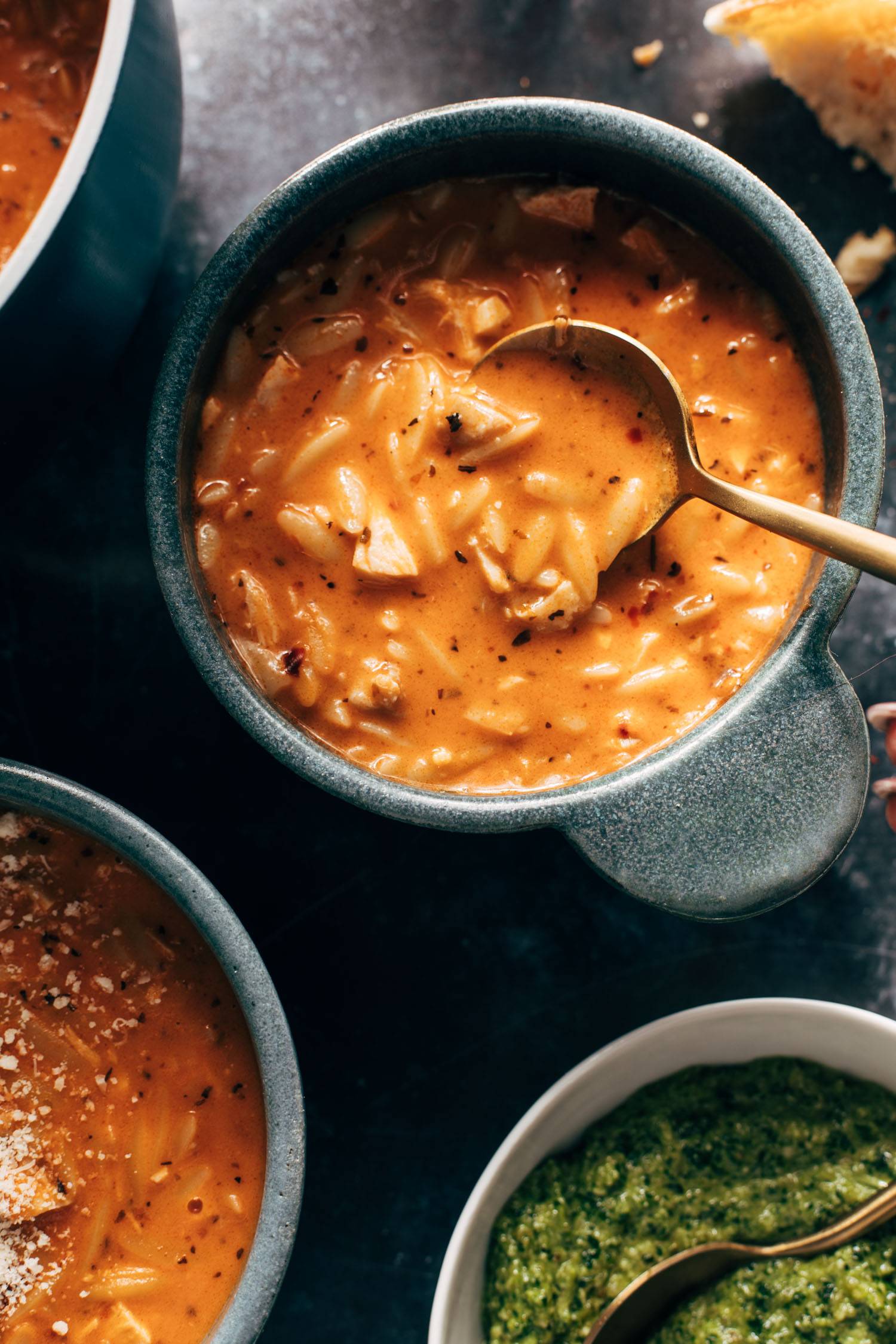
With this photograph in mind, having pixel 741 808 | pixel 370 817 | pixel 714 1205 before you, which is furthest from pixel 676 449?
pixel 714 1205

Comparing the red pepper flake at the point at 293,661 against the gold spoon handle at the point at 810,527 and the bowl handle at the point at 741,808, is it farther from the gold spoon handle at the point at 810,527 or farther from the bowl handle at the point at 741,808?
the gold spoon handle at the point at 810,527

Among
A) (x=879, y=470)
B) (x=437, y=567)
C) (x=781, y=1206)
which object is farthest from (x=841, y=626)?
(x=781, y=1206)

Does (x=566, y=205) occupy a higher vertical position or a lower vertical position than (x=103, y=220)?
lower

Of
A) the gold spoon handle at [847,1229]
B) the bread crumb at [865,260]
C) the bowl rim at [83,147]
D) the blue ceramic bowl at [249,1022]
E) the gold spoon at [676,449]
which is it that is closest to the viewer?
the bowl rim at [83,147]

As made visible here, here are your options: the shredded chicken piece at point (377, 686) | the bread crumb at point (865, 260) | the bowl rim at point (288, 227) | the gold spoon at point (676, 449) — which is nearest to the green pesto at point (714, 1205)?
Answer: the bowl rim at point (288, 227)

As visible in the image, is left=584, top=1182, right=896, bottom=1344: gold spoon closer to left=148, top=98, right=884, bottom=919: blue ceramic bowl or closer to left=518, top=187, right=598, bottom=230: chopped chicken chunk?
left=148, top=98, right=884, bottom=919: blue ceramic bowl

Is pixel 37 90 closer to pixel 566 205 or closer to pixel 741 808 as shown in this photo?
pixel 566 205
